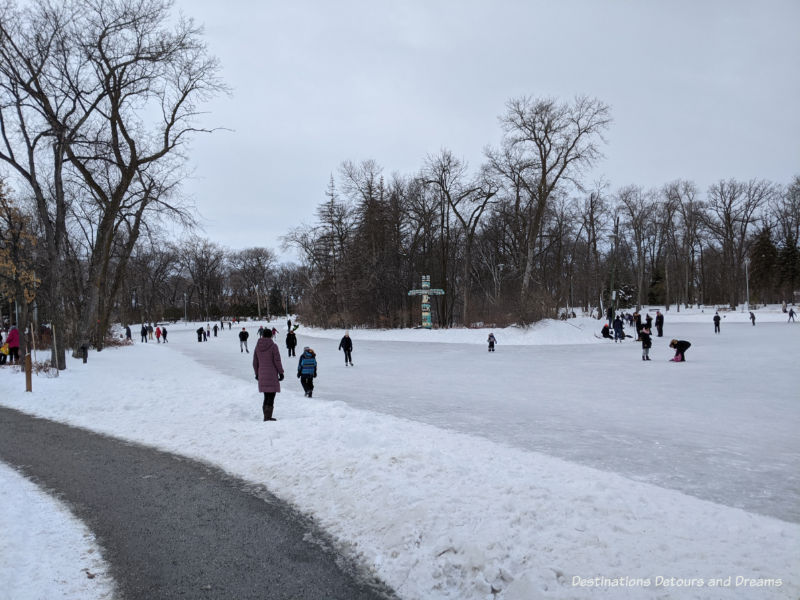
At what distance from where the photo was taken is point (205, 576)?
3.81 metres

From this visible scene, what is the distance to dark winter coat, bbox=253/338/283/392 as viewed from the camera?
912 centimetres

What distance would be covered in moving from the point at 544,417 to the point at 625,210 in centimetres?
6271

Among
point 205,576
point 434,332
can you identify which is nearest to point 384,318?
point 434,332

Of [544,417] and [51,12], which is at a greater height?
[51,12]

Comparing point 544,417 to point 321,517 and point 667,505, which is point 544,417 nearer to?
point 667,505

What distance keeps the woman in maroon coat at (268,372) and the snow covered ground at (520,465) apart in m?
0.44

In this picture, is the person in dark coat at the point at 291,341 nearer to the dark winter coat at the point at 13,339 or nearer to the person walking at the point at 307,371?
the dark winter coat at the point at 13,339

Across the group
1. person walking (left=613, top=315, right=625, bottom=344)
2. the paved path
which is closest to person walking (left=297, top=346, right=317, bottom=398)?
the paved path

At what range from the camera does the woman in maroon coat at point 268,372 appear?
359 inches

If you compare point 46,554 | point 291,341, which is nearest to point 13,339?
point 291,341

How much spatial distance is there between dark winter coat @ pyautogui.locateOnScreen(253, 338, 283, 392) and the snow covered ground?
69 cm

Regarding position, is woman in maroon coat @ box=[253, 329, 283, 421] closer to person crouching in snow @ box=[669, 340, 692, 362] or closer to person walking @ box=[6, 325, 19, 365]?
person crouching in snow @ box=[669, 340, 692, 362]

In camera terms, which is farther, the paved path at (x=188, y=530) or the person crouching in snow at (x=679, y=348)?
the person crouching in snow at (x=679, y=348)

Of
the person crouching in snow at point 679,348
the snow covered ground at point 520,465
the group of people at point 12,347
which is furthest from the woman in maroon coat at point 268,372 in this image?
the group of people at point 12,347
